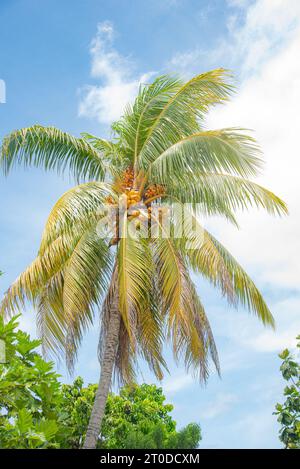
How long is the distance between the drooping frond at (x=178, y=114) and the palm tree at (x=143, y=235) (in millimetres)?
22

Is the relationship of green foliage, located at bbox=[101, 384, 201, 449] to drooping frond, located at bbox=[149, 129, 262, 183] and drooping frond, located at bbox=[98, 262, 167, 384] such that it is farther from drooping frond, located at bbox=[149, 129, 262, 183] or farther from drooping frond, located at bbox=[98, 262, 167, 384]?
drooping frond, located at bbox=[149, 129, 262, 183]

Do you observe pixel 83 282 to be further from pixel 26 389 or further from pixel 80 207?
pixel 26 389

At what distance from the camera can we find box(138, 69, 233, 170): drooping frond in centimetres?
1386

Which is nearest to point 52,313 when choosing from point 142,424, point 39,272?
point 39,272

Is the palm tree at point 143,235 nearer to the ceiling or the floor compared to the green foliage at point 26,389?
nearer to the ceiling

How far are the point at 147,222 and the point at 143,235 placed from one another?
0.35 metres

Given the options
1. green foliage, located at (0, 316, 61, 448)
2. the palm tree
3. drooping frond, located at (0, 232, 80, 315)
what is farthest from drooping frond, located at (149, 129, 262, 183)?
green foliage, located at (0, 316, 61, 448)

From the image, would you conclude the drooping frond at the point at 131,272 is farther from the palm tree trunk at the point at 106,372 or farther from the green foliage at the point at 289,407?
the green foliage at the point at 289,407

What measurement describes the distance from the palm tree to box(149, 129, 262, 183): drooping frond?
0.8 inches

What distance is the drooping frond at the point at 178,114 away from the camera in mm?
13859

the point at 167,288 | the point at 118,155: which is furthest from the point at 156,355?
the point at 118,155

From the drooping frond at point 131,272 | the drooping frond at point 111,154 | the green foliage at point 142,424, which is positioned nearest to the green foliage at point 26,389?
the drooping frond at point 131,272

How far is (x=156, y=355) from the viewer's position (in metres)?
14.0

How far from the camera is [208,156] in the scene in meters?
13.1
